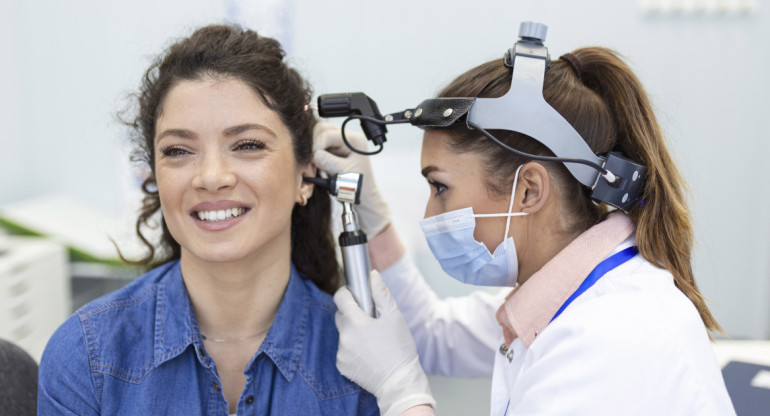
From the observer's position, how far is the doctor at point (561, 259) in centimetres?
89

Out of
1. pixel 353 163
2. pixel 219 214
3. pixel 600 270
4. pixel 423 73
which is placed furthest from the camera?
pixel 423 73

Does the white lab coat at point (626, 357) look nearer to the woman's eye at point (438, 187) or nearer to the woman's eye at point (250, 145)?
the woman's eye at point (438, 187)

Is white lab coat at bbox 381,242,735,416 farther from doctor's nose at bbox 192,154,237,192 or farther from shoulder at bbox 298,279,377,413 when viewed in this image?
doctor's nose at bbox 192,154,237,192

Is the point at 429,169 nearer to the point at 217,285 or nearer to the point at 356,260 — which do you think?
the point at 356,260

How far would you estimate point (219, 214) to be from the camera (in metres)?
1.14

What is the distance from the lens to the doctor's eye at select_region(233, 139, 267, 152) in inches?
45.8

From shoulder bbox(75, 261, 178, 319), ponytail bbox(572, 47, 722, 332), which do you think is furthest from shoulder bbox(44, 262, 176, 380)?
ponytail bbox(572, 47, 722, 332)

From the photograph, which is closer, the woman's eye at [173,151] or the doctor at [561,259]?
the doctor at [561,259]

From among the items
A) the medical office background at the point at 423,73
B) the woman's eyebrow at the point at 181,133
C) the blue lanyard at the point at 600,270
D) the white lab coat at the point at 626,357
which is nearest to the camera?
the white lab coat at the point at 626,357

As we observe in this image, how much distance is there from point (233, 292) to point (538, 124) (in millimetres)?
685

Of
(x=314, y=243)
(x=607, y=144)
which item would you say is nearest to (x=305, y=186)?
(x=314, y=243)

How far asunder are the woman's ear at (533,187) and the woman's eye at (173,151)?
63cm

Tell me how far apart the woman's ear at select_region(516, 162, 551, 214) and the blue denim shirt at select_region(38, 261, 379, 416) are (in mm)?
492

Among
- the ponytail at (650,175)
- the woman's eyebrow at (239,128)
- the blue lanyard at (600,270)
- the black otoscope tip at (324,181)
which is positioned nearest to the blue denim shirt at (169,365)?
the black otoscope tip at (324,181)
